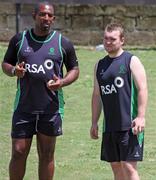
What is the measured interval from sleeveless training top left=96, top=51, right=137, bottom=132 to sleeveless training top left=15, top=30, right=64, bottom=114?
1.55ft

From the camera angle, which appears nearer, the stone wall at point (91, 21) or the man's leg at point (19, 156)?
the man's leg at point (19, 156)

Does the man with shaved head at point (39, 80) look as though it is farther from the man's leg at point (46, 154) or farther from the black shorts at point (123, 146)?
the black shorts at point (123, 146)

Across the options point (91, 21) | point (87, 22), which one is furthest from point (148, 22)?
point (87, 22)

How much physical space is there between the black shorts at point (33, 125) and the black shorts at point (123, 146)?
0.53m

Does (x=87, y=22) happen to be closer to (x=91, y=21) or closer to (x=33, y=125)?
(x=91, y=21)

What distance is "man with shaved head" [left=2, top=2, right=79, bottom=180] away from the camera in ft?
18.8

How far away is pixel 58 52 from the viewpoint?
19.0ft

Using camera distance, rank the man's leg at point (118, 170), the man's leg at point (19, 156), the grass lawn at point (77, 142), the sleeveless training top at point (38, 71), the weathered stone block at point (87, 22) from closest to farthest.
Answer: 1. the man's leg at point (118, 170)
2. the sleeveless training top at point (38, 71)
3. the man's leg at point (19, 156)
4. the grass lawn at point (77, 142)
5. the weathered stone block at point (87, 22)

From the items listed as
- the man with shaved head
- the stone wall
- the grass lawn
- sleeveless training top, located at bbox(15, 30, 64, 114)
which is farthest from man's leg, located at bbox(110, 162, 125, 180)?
the stone wall

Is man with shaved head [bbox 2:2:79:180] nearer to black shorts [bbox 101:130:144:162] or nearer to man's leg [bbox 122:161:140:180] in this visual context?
black shorts [bbox 101:130:144:162]

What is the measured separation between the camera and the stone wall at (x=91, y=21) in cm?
1662

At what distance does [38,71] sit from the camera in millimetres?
5730

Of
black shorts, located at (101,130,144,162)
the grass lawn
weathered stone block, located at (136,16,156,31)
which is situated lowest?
the grass lawn

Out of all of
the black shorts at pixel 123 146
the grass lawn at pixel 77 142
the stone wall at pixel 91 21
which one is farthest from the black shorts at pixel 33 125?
the stone wall at pixel 91 21
